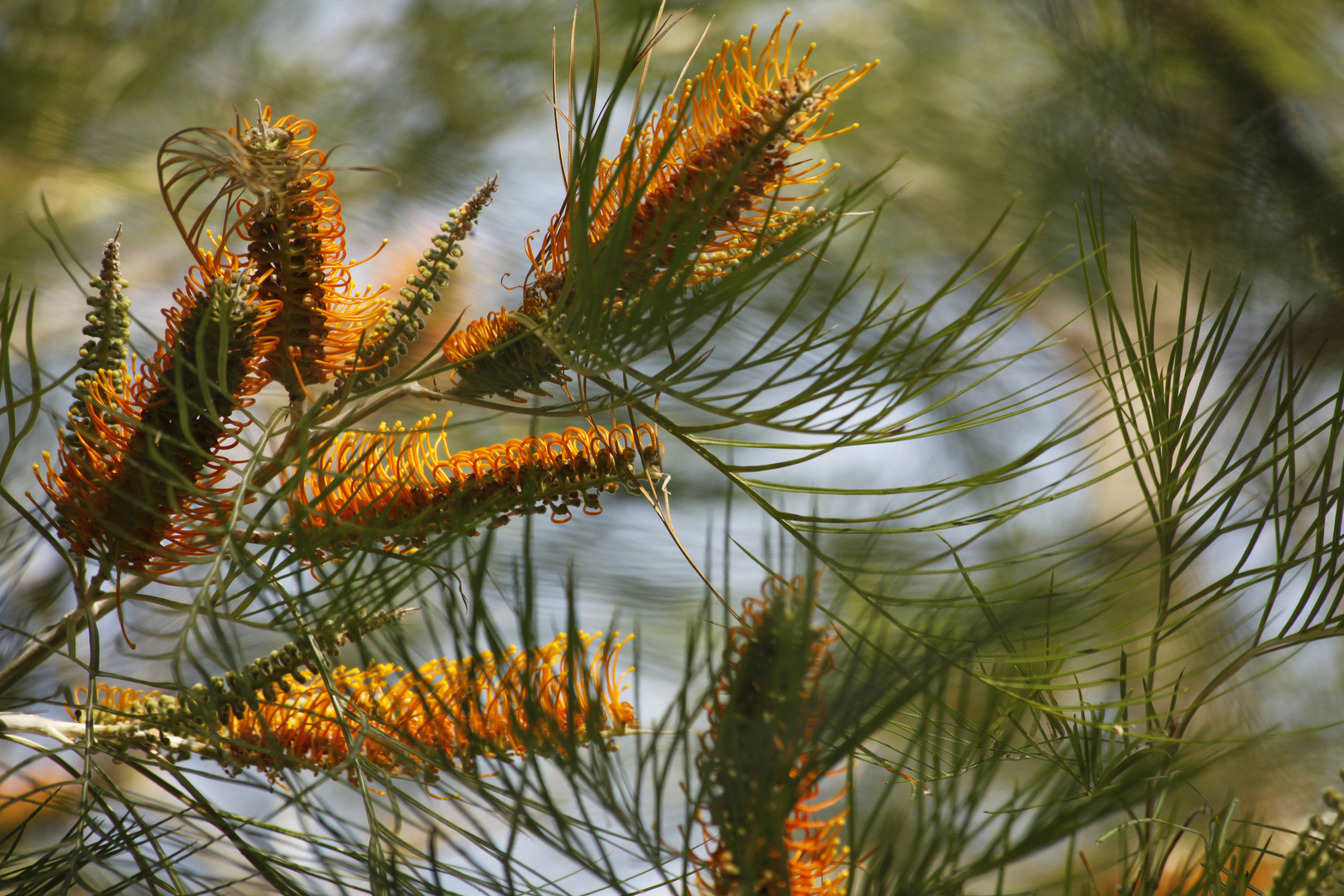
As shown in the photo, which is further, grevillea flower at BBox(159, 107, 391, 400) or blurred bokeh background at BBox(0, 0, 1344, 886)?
blurred bokeh background at BBox(0, 0, 1344, 886)

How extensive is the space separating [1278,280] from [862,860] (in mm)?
529

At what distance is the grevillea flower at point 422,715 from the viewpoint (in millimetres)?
144

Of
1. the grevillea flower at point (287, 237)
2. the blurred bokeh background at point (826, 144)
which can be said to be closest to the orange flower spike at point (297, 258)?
the grevillea flower at point (287, 237)

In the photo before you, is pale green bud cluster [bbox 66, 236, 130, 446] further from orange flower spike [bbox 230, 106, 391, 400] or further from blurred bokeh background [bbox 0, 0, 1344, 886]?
blurred bokeh background [bbox 0, 0, 1344, 886]

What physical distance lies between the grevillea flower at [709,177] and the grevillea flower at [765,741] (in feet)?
0.20

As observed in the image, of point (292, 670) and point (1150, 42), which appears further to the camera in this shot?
point (1150, 42)

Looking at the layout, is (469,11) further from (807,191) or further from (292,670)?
(292,670)

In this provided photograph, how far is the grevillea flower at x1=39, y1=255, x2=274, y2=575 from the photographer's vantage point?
161 mm

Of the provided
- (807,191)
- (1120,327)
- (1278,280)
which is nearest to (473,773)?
(1120,327)

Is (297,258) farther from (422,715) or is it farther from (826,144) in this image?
(826,144)

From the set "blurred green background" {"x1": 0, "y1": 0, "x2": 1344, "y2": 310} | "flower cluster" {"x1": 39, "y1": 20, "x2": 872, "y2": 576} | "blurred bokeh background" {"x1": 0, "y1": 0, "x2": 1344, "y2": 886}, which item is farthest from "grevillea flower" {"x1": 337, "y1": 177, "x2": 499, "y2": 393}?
"blurred green background" {"x1": 0, "y1": 0, "x2": 1344, "y2": 310}

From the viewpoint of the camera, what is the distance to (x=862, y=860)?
0.15 meters

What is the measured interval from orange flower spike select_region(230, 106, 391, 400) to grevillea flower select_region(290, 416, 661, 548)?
21 mm

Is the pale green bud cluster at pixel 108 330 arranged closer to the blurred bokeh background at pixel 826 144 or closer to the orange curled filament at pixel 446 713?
the orange curled filament at pixel 446 713
